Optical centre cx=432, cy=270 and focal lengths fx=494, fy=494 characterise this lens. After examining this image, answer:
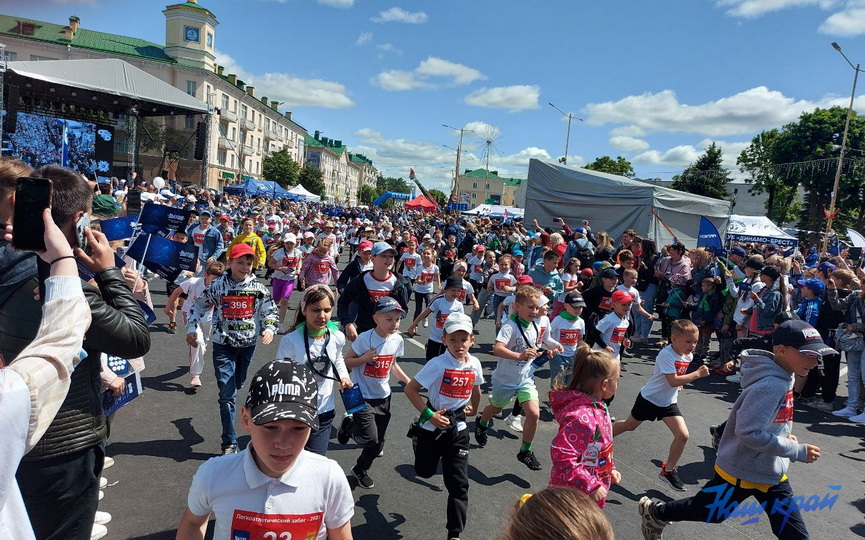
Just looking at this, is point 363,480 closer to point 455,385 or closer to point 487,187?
point 455,385

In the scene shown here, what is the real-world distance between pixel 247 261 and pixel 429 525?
291cm

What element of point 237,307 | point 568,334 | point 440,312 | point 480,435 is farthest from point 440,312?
point 237,307

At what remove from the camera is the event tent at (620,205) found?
15164 millimetres

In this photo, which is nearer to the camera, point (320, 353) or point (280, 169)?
point (320, 353)

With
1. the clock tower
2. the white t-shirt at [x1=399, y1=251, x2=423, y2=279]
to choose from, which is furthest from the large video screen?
the clock tower

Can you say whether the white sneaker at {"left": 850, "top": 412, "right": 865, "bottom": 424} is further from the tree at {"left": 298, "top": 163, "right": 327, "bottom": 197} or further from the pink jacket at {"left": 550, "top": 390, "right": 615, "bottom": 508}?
the tree at {"left": 298, "top": 163, "right": 327, "bottom": 197}

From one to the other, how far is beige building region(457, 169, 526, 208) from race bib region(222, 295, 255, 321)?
5055 inches

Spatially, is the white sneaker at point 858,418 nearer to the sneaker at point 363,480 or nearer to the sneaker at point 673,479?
the sneaker at point 673,479

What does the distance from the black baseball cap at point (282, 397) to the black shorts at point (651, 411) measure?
3.81m

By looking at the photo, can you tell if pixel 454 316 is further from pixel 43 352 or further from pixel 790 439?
pixel 43 352

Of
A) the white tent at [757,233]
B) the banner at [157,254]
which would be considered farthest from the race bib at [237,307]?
the white tent at [757,233]

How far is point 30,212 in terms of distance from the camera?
159 cm

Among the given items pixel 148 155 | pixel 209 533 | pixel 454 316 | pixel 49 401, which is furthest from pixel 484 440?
pixel 148 155

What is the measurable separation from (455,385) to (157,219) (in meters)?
3.21
